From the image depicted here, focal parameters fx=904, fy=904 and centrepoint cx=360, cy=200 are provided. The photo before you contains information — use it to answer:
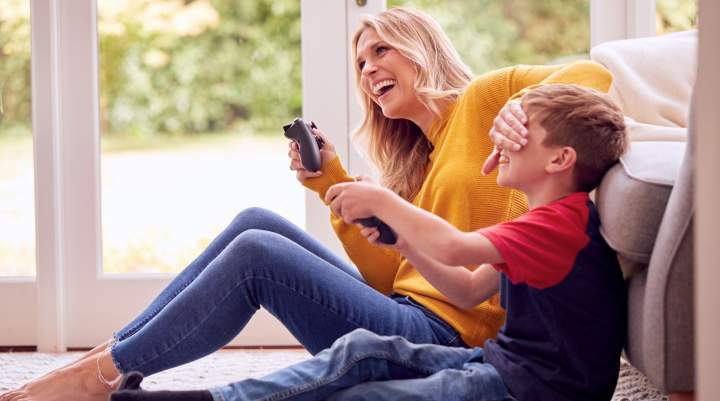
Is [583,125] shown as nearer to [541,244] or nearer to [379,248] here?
[541,244]

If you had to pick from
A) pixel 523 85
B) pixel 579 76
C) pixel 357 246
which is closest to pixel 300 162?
pixel 357 246

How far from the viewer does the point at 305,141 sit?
1.64m

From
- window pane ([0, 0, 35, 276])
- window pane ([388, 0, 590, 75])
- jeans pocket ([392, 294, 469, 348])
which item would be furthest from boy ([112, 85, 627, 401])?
window pane ([0, 0, 35, 276])

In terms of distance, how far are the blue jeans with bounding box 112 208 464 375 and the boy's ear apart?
0.36 meters

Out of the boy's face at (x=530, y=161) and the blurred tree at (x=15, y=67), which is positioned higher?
the blurred tree at (x=15, y=67)

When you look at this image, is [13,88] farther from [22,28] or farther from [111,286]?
[111,286]

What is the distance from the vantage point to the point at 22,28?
2.61 m

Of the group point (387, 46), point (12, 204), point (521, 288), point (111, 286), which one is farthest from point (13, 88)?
point (521, 288)

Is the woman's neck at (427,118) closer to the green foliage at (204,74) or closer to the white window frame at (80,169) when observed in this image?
the white window frame at (80,169)

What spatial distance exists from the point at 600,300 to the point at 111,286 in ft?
5.69

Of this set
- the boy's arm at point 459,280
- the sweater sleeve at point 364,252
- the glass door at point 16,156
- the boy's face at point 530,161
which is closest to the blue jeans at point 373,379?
the boy's arm at point 459,280

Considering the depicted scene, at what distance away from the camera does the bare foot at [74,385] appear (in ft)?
4.93

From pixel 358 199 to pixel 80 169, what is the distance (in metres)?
1.53

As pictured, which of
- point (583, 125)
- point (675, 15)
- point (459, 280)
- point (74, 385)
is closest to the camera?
point (583, 125)
